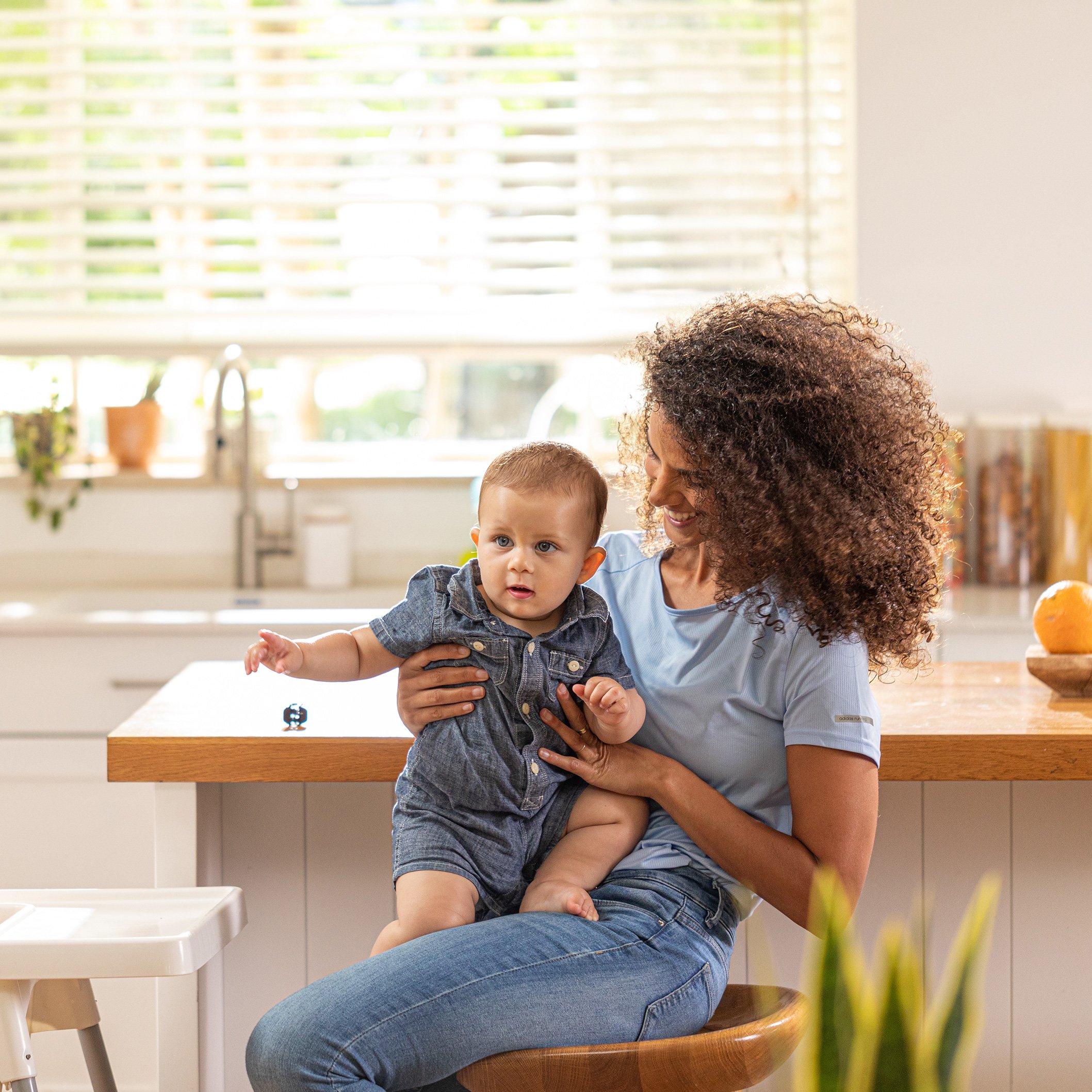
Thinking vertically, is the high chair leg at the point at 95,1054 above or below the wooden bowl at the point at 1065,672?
below

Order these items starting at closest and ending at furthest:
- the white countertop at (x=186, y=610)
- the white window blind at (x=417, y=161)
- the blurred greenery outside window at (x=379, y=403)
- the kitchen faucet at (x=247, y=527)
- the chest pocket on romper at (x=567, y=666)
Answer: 1. the chest pocket on romper at (x=567, y=666)
2. the white countertop at (x=186, y=610)
3. the kitchen faucet at (x=247, y=527)
4. the white window blind at (x=417, y=161)
5. the blurred greenery outside window at (x=379, y=403)

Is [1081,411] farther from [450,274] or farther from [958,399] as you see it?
[450,274]

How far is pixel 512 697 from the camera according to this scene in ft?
4.08

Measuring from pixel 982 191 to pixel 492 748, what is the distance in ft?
7.26

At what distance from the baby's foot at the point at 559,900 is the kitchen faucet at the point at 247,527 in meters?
1.94

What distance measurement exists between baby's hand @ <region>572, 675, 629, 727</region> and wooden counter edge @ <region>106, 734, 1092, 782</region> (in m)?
0.25

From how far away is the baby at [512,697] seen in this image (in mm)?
1198

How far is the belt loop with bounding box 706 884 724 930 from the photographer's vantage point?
119cm

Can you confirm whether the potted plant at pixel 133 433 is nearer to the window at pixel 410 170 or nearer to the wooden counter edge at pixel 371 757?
the window at pixel 410 170

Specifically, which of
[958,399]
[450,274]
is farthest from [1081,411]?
[450,274]

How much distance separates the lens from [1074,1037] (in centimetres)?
162

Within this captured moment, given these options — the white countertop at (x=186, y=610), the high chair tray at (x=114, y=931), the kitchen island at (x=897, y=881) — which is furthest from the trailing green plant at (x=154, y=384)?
the high chair tray at (x=114, y=931)

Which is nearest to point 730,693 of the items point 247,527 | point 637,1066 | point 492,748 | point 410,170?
point 492,748

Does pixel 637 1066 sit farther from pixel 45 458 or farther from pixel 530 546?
pixel 45 458
